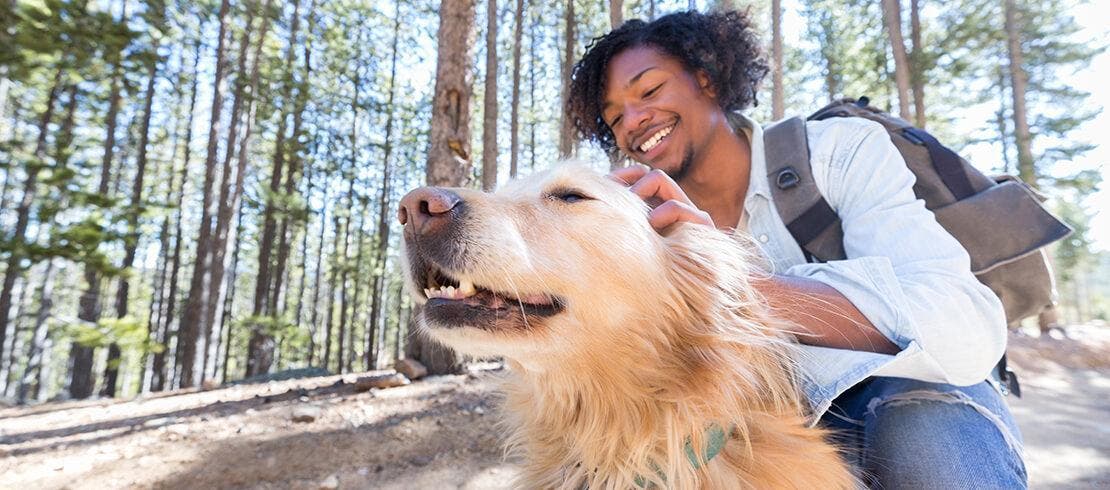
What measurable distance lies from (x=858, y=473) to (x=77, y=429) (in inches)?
282

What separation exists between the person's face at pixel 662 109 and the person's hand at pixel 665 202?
765mm

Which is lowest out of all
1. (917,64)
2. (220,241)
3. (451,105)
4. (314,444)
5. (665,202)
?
(314,444)

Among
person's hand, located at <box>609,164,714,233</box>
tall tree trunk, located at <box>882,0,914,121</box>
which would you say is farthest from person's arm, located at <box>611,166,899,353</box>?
tall tree trunk, located at <box>882,0,914,121</box>

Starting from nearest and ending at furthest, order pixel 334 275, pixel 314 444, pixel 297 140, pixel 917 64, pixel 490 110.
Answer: pixel 314 444 < pixel 490 110 < pixel 917 64 < pixel 297 140 < pixel 334 275

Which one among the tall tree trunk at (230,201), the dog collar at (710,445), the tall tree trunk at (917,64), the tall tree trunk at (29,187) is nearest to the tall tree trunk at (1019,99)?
the tall tree trunk at (917,64)

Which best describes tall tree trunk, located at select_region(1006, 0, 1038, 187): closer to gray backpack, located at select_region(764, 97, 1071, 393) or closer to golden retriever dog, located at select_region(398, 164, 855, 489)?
gray backpack, located at select_region(764, 97, 1071, 393)

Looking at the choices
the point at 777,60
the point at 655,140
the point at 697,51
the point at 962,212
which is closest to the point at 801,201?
the point at 962,212

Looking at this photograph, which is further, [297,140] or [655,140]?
[297,140]

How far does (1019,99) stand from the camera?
14.5 m

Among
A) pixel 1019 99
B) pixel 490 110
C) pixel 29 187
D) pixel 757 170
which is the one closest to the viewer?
pixel 757 170

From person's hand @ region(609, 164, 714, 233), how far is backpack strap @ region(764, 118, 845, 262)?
57cm

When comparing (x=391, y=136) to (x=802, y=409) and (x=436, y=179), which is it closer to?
(x=436, y=179)

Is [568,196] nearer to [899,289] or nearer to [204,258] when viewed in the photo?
[899,289]

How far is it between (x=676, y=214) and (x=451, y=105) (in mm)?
5747
